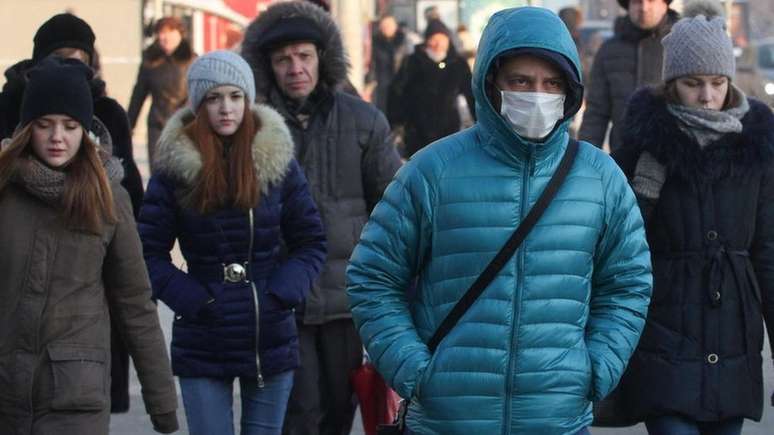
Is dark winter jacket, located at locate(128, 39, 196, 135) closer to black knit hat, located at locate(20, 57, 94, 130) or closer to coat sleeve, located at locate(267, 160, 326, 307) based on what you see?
coat sleeve, located at locate(267, 160, 326, 307)

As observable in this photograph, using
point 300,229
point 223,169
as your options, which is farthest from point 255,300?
point 223,169

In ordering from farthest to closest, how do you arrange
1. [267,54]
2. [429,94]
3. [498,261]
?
[429,94] → [267,54] → [498,261]

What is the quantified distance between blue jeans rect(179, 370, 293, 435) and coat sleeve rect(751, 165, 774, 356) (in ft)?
5.14

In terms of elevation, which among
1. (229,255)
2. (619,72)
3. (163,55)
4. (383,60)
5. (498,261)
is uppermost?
(619,72)

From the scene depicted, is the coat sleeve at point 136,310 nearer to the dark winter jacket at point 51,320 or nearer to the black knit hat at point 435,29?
the dark winter jacket at point 51,320

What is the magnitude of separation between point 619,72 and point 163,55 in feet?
20.2

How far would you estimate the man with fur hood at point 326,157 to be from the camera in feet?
22.5

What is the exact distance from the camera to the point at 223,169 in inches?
247

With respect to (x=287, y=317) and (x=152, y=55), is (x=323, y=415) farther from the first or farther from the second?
(x=152, y=55)

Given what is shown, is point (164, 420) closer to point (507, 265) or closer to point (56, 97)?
point (56, 97)

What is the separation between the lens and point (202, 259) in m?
6.18

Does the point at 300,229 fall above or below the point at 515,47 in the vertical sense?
below

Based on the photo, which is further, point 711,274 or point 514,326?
point 711,274

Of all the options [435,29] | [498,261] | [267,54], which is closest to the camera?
[498,261]
